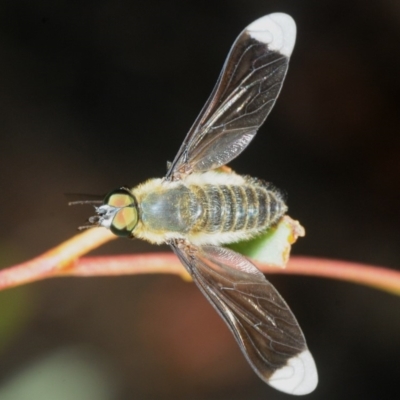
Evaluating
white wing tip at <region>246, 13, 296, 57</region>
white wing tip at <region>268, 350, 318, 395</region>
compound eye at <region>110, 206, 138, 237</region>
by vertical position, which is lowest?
white wing tip at <region>268, 350, 318, 395</region>

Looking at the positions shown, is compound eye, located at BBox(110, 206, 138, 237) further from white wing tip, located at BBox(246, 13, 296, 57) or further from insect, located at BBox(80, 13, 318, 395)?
white wing tip, located at BBox(246, 13, 296, 57)

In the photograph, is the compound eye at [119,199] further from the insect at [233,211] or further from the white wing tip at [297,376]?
the white wing tip at [297,376]

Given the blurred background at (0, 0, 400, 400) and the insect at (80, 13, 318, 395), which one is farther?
the blurred background at (0, 0, 400, 400)

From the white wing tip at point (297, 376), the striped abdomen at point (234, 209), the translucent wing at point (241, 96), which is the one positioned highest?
the translucent wing at point (241, 96)

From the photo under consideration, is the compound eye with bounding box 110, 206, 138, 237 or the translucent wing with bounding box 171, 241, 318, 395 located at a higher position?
the compound eye with bounding box 110, 206, 138, 237

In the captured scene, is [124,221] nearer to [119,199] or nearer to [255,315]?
[119,199]

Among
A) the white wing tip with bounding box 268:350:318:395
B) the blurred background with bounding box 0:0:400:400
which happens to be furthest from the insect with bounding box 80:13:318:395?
the blurred background with bounding box 0:0:400:400

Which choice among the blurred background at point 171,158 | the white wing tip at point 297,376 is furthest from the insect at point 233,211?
the blurred background at point 171,158
